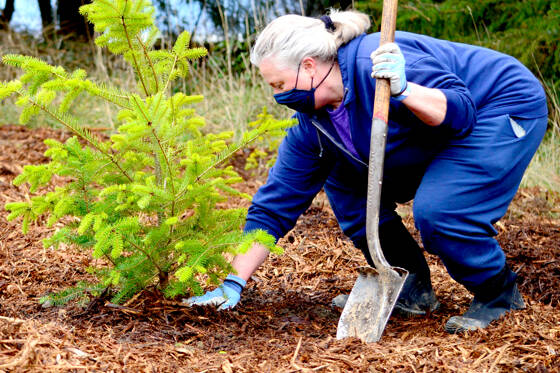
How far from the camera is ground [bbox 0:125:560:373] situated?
2.11 metres

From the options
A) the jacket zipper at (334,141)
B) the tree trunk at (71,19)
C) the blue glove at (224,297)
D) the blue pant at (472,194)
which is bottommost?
the blue glove at (224,297)

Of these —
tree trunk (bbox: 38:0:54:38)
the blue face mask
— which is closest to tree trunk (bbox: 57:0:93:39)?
tree trunk (bbox: 38:0:54:38)

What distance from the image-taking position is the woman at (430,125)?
2.43 metres

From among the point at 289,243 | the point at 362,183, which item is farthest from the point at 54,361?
the point at 289,243

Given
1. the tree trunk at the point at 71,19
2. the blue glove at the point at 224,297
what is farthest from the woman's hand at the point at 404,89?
the tree trunk at the point at 71,19

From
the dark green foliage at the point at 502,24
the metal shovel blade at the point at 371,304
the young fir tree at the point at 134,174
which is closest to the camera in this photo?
the young fir tree at the point at 134,174

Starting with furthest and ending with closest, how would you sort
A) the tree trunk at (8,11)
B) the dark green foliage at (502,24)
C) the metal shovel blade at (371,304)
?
the tree trunk at (8,11)
the dark green foliage at (502,24)
the metal shovel blade at (371,304)

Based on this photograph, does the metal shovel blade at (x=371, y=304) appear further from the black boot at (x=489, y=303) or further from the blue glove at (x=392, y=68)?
the blue glove at (x=392, y=68)

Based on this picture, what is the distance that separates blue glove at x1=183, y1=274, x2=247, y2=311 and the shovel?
1.68 ft

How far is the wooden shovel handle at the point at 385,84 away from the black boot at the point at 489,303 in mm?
918

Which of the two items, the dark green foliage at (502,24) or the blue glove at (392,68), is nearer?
the blue glove at (392,68)

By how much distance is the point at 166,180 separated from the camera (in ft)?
8.05

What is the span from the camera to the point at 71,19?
10.2m

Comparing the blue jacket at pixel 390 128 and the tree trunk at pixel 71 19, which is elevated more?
the tree trunk at pixel 71 19
